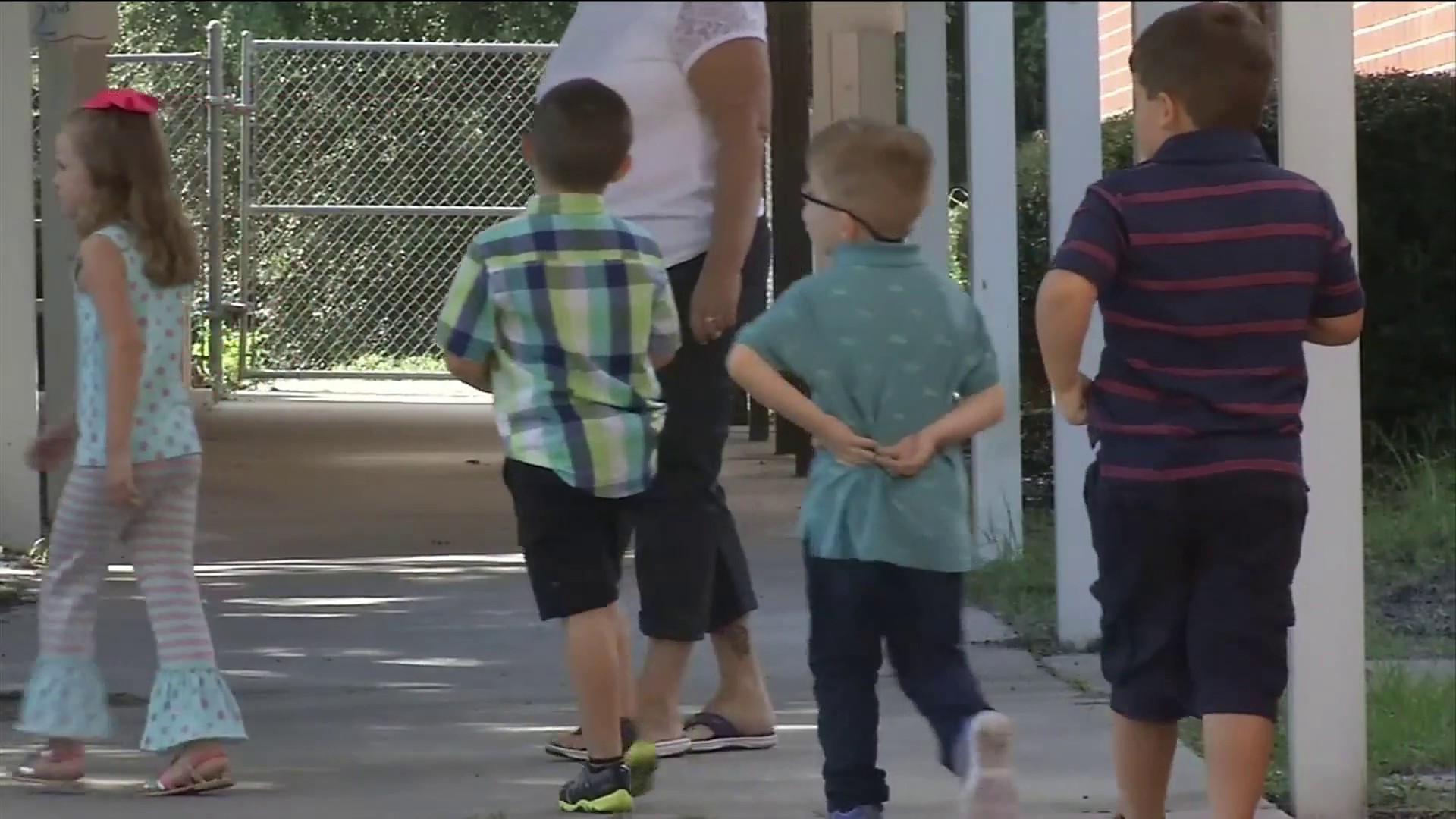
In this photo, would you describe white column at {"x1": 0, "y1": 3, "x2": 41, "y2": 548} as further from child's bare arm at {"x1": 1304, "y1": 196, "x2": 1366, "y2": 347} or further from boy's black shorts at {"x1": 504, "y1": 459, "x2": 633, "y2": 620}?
child's bare arm at {"x1": 1304, "y1": 196, "x2": 1366, "y2": 347}

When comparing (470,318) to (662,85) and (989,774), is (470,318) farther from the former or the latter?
(989,774)

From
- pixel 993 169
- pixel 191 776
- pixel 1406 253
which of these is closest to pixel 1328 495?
pixel 191 776

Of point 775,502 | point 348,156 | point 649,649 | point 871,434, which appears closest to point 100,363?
point 649,649

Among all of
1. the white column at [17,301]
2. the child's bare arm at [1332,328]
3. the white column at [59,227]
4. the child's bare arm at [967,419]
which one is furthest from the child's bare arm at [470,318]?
the white column at [59,227]

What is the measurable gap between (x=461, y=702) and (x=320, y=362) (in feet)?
33.1

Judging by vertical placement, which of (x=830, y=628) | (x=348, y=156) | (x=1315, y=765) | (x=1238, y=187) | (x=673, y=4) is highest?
(x=348, y=156)

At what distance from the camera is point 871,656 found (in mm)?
3680

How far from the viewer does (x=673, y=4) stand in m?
3.98

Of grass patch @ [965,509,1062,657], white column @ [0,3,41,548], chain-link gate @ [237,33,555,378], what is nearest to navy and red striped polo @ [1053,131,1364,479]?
grass patch @ [965,509,1062,657]

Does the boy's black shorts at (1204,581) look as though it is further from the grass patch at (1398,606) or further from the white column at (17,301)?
the white column at (17,301)

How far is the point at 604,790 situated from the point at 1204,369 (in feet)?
4.09

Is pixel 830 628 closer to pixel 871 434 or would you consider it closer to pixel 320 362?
pixel 871 434

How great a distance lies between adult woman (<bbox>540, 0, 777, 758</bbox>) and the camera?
4.06m

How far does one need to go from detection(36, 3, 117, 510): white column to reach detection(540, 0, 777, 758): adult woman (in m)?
3.77
